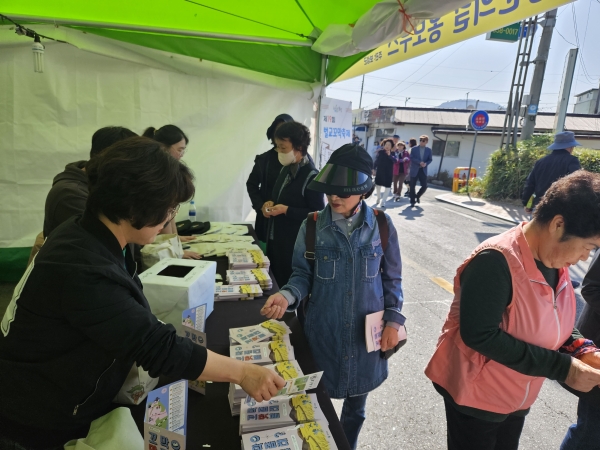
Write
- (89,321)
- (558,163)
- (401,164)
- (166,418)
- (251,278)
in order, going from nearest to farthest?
(89,321) → (166,418) → (251,278) → (558,163) → (401,164)

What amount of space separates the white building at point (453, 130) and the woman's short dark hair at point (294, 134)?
15.7 m

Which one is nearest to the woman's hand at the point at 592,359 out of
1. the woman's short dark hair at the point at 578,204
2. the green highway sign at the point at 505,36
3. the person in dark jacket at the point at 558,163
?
the woman's short dark hair at the point at 578,204

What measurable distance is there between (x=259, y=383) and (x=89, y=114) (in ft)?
11.0

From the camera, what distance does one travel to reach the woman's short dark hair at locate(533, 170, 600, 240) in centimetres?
111

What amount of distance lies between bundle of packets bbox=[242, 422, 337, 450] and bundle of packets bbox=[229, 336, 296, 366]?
1.05 ft

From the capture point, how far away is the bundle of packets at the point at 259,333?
1474mm

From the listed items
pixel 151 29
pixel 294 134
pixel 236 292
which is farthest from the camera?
pixel 151 29

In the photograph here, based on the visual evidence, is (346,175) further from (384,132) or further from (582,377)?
(384,132)

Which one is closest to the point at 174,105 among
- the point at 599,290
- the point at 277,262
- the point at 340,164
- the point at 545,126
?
the point at 277,262

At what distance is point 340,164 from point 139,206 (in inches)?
34.1

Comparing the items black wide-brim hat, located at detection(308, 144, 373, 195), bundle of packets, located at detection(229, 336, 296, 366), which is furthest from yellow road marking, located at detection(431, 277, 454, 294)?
bundle of packets, located at detection(229, 336, 296, 366)

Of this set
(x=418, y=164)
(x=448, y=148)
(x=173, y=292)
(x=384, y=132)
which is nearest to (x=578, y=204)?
(x=173, y=292)

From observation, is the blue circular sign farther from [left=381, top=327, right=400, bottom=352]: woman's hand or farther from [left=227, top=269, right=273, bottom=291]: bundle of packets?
[left=381, top=327, right=400, bottom=352]: woman's hand

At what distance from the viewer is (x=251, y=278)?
83.7 inches
